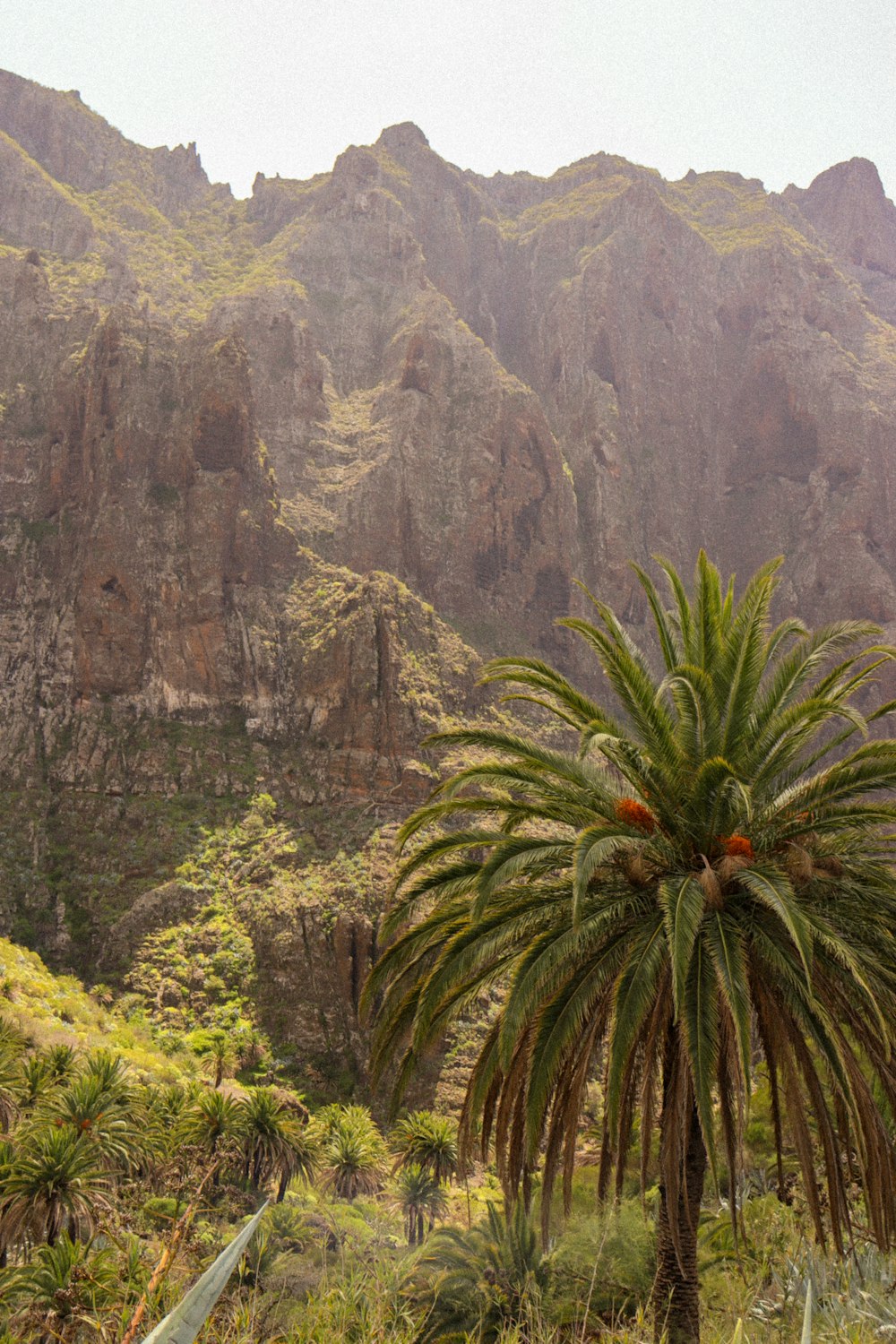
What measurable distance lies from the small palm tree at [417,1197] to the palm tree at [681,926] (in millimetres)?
25345

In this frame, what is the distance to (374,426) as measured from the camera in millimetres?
82938

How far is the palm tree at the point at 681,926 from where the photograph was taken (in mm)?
8211

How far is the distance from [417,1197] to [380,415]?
65753 millimetres

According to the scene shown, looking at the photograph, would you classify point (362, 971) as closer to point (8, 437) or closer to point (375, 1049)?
point (375, 1049)

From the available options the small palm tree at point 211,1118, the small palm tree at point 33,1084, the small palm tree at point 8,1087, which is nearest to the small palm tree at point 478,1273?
the small palm tree at point 211,1118

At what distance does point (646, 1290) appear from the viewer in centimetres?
1378

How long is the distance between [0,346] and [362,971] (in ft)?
181

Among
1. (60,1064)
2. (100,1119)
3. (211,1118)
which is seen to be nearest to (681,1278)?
(100,1119)

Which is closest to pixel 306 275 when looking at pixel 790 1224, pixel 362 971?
pixel 362 971

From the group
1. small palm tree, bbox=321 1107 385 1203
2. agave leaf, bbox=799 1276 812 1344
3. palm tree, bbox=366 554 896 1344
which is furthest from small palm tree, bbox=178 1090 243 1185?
agave leaf, bbox=799 1276 812 1344

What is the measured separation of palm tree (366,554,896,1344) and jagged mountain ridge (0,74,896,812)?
44.3 meters

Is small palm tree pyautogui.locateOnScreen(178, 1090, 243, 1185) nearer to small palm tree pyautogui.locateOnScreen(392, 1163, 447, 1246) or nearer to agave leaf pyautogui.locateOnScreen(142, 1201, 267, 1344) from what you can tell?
small palm tree pyautogui.locateOnScreen(392, 1163, 447, 1246)

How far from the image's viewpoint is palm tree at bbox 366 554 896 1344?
8.21 m

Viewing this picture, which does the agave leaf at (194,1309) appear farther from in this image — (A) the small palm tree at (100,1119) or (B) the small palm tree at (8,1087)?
(B) the small palm tree at (8,1087)
